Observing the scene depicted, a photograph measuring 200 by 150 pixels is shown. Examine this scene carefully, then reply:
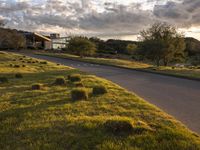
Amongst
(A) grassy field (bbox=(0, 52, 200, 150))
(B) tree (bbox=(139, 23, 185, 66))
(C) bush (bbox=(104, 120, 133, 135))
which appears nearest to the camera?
(A) grassy field (bbox=(0, 52, 200, 150))

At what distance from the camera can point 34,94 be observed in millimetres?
12266

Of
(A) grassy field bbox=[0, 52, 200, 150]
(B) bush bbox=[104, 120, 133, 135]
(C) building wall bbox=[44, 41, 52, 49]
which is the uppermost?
(B) bush bbox=[104, 120, 133, 135]

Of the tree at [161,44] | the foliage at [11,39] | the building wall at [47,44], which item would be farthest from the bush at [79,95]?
the building wall at [47,44]

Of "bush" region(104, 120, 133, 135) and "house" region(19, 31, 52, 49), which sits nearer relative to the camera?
"bush" region(104, 120, 133, 135)

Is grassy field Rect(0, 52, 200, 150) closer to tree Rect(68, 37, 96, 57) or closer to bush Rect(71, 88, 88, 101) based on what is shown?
bush Rect(71, 88, 88, 101)

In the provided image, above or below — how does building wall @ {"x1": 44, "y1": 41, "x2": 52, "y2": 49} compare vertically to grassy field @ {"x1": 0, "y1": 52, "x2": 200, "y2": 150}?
below

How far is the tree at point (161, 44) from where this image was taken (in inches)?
1489

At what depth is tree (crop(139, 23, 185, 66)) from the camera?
124 ft

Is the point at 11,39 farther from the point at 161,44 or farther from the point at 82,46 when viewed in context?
the point at 161,44

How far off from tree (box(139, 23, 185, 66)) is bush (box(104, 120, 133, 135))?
31.3m

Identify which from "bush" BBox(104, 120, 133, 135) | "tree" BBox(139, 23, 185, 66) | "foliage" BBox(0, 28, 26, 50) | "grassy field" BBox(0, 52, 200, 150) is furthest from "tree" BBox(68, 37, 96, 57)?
"bush" BBox(104, 120, 133, 135)

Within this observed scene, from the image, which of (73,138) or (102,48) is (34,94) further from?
(102,48)

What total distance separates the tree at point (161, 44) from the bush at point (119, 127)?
31.3 metres

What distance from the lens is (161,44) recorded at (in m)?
37.8
